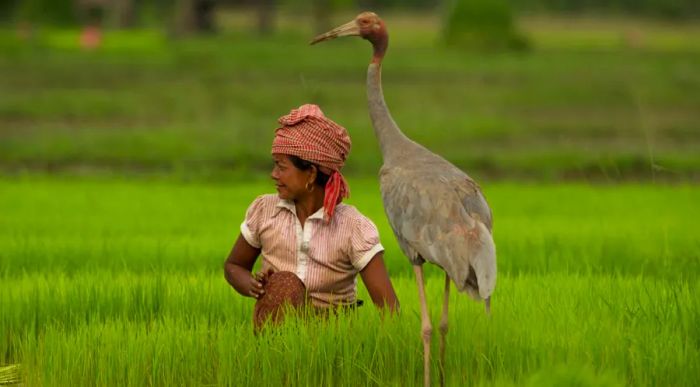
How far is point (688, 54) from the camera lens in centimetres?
2964

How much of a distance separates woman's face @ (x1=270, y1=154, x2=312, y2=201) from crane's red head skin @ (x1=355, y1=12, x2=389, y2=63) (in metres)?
0.50

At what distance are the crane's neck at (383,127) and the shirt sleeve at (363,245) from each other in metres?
0.27

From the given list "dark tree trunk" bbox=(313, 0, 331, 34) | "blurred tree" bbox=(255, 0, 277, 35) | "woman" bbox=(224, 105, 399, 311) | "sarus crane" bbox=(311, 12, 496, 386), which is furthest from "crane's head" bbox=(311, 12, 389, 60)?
"blurred tree" bbox=(255, 0, 277, 35)

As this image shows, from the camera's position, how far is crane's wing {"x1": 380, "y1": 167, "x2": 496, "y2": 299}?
4.78 metres

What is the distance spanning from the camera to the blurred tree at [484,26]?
28391 millimetres

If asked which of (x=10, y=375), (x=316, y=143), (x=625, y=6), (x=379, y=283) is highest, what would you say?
(x=316, y=143)

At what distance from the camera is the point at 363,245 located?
532cm

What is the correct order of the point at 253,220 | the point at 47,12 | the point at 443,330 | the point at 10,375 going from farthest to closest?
the point at 47,12 → the point at 10,375 → the point at 253,220 → the point at 443,330

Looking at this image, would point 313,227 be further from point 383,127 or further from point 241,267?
point 383,127

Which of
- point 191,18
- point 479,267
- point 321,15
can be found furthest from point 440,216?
point 191,18

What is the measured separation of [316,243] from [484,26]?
23429 millimetres

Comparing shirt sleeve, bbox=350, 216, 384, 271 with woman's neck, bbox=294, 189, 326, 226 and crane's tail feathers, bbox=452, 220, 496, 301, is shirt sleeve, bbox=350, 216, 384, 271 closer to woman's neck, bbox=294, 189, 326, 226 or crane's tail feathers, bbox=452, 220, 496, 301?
woman's neck, bbox=294, 189, 326, 226

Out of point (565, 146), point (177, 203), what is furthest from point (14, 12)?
point (177, 203)

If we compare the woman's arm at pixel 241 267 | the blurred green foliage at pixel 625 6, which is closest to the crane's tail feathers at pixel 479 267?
the woman's arm at pixel 241 267
